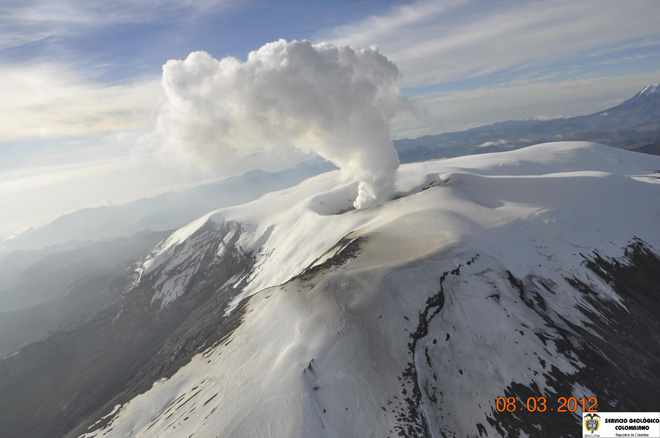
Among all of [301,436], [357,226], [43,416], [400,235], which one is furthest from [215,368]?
[43,416]

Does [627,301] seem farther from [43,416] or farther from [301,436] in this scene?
[43,416]
